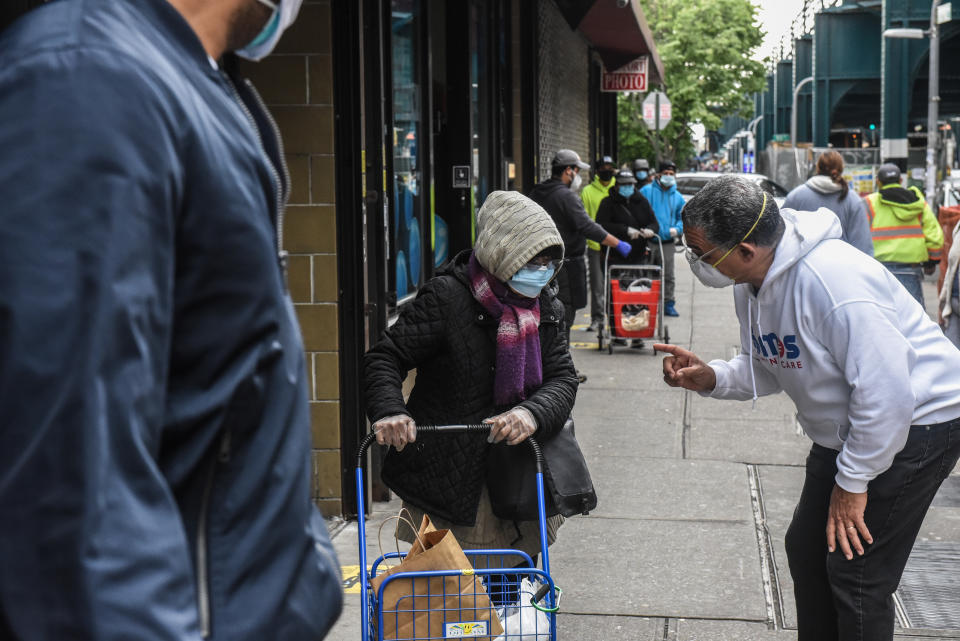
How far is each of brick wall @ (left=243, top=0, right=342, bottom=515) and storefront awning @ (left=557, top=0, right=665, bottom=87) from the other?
810cm

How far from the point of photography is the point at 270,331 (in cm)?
140

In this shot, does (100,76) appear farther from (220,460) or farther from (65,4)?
(220,460)

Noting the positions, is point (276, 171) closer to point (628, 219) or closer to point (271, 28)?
point (271, 28)

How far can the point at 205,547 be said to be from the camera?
Result: 4.51ft

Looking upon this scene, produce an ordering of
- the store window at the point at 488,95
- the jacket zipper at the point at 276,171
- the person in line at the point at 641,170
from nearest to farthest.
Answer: the jacket zipper at the point at 276,171 < the store window at the point at 488,95 < the person in line at the point at 641,170

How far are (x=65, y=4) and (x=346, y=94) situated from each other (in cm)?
489

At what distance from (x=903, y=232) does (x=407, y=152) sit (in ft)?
17.1

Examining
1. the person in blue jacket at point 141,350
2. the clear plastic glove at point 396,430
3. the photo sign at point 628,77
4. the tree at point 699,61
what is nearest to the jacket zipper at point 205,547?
the person in blue jacket at point 141,350

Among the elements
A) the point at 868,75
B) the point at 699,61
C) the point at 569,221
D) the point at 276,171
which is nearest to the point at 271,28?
the point at 276,171

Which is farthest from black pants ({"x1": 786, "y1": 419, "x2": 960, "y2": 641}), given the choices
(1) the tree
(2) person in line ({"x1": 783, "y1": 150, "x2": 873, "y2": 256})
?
(1) the tree

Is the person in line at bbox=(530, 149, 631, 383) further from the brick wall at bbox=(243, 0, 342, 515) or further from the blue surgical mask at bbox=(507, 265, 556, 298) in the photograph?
the blue surgical mask at bbox=(507, 265, 556, 298)

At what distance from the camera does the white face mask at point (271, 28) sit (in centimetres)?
158

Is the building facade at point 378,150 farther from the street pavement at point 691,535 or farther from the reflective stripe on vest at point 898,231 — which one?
the reflective stripe on vest at point 898,231

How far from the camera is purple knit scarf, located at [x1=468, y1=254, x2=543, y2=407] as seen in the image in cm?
387
